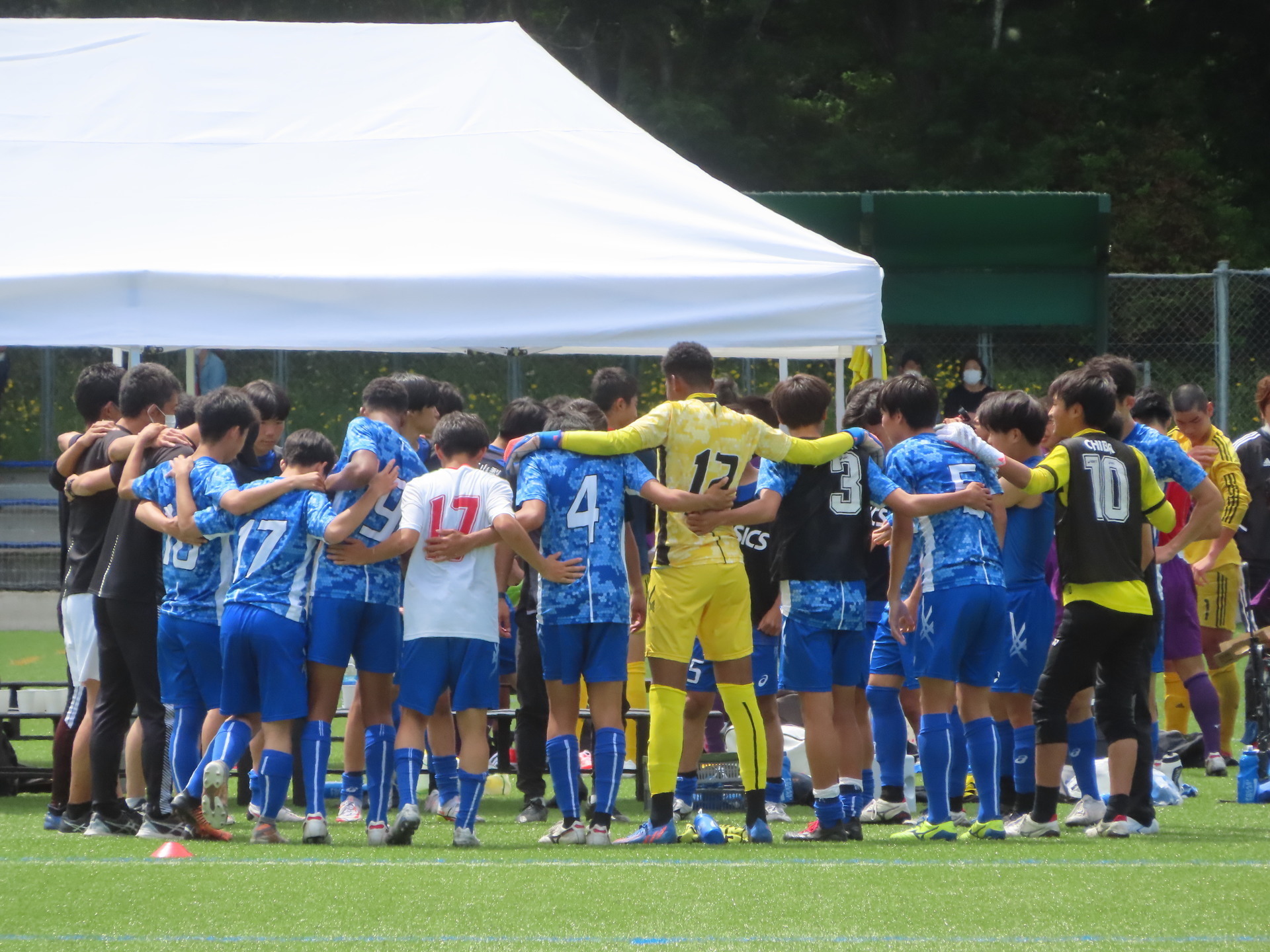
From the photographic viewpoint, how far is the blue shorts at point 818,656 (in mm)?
6172

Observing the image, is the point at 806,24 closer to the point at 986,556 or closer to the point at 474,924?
the point at 986,556

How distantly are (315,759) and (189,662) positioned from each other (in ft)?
2.11

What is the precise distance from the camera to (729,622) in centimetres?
611

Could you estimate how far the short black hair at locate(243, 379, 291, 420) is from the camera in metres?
7.08

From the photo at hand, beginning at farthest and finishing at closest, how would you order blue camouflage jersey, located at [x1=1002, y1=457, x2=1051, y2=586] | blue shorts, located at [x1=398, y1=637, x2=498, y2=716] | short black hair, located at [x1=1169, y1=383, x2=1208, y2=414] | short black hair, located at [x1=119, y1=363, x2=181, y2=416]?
short black hair, located at [x1=1169, y1=383, x2=1208, y2=414] → blue camouflage jersey, located at [x1=1002, y1=457, x2=1051, y2=586] → short black hair, located at [x1=119, y1=363, x2=181, y2=416] → blue shorts, located at [x1=398, y1=637, x2=498, y2=716]

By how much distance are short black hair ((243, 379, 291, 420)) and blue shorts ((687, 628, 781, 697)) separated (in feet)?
6.97

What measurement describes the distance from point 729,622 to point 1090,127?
18430mm

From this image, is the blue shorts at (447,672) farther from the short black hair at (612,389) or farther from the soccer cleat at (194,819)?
the short black hair at (612,389)

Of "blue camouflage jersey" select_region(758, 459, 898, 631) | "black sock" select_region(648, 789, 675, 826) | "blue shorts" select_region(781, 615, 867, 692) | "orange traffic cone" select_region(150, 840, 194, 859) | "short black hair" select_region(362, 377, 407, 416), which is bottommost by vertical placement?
"orange traffic cone" select_region(150, 840, 194, 859)

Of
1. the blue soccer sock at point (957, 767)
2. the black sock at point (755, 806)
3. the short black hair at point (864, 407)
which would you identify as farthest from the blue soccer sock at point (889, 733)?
the short black hair at point (864, 407)

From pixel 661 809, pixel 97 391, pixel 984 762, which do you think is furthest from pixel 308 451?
pixel 984 762

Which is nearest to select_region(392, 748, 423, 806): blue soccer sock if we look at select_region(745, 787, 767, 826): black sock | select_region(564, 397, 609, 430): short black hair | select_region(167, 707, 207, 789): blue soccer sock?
select_region(167, 707, 207, 789): blue soccer sock

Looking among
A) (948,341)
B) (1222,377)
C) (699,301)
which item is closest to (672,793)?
(699,301)

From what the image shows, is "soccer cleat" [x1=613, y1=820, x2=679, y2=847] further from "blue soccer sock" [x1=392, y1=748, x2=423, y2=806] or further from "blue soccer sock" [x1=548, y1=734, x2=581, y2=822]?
"blue soccer sock" [x1=392, y1=748, x2=423, y2=806]
